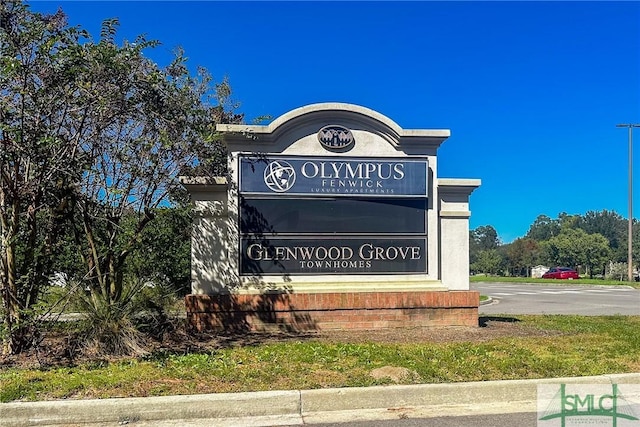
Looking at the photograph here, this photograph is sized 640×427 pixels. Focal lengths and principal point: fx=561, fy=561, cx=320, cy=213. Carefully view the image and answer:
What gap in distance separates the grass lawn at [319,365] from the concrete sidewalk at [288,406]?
0.85 ft

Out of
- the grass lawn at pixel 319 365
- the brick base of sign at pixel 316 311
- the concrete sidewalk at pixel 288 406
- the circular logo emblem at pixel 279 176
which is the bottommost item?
the concrete sidewalk at pixel 288 406

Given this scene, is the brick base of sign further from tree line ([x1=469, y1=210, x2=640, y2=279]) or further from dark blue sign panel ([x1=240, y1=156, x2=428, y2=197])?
tree line ([x1=469, y1=210, x2=640, y2=279])

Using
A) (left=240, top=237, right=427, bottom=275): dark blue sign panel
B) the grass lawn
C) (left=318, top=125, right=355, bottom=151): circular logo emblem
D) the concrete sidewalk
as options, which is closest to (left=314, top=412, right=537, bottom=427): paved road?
the concrete sidewalk

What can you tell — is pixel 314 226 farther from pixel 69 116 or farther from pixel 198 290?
pixel 69 116

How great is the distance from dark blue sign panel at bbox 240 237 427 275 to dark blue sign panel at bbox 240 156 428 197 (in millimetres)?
800

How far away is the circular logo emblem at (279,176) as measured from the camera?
9219mm

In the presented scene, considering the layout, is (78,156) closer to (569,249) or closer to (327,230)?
(327,230)

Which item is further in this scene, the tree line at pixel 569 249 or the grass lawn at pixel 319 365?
the tree line at pixel 569 249

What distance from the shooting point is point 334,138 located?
30.8 ft

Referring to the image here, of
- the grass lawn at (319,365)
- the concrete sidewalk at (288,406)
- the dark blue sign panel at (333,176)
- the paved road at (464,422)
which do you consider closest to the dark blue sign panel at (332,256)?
the dark blue sign panel at (333,176)

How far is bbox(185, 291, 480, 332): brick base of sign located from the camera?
29.0 feet

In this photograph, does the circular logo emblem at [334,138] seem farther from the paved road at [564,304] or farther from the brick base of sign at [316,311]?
the paved road at [564,304]

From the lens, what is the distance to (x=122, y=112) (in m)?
7.40

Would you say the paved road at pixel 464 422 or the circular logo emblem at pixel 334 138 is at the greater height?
the circular logo emblem at pixel 334 138
